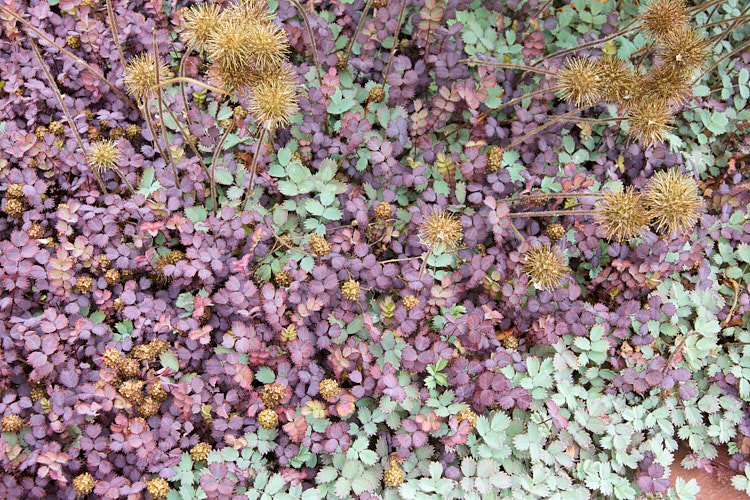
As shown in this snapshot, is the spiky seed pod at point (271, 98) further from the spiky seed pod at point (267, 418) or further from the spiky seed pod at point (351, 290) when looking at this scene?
the spiky seed pod at point (267, 418)

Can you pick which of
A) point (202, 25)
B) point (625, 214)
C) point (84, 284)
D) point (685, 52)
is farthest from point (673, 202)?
point (84, 284)

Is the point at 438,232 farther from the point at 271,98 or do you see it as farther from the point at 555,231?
the point at 271,98

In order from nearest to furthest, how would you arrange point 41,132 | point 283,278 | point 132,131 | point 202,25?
point 202,25 → point 283,278 → point 41,132 → point 132,131

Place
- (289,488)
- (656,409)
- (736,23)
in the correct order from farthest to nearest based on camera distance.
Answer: (736,23), (656,409), (289,488)

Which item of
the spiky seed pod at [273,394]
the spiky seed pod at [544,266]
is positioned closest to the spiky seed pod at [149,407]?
the spiky seed pod at [273,394]

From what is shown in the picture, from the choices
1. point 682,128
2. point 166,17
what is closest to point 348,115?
point 166,17

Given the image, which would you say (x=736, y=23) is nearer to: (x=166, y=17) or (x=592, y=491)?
(x=592, y=491)

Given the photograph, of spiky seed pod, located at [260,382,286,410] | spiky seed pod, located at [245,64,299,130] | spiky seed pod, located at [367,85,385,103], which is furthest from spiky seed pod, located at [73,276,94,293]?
spiky seed pod, located at [367,85,385,103]

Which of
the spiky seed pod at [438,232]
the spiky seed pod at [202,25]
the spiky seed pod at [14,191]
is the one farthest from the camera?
the spiky seed pod at [14,191]
